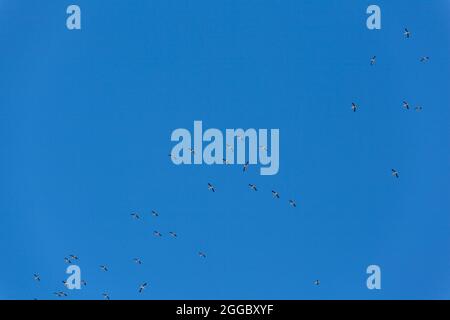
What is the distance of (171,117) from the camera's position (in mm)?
3504

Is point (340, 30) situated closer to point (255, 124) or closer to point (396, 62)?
point (396, 62)

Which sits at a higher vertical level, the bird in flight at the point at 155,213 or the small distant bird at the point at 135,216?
the bird in flight at the point at 155,213

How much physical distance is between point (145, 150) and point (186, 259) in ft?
1.52

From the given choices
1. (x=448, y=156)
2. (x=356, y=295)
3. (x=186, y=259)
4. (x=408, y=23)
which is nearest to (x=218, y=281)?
(x=186, y=259)

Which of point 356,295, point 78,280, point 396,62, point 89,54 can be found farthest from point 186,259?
point 396,62

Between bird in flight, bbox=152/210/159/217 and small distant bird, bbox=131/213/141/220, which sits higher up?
bird in flight, bbox=152/210/159/217

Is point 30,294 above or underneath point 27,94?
underneath

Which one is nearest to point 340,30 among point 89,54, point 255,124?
point 255,124

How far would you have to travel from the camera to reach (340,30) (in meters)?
3.50

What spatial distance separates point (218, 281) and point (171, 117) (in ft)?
2.23

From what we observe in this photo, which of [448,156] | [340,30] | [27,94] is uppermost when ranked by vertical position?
[340,30]

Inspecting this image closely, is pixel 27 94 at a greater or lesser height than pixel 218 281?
greater
